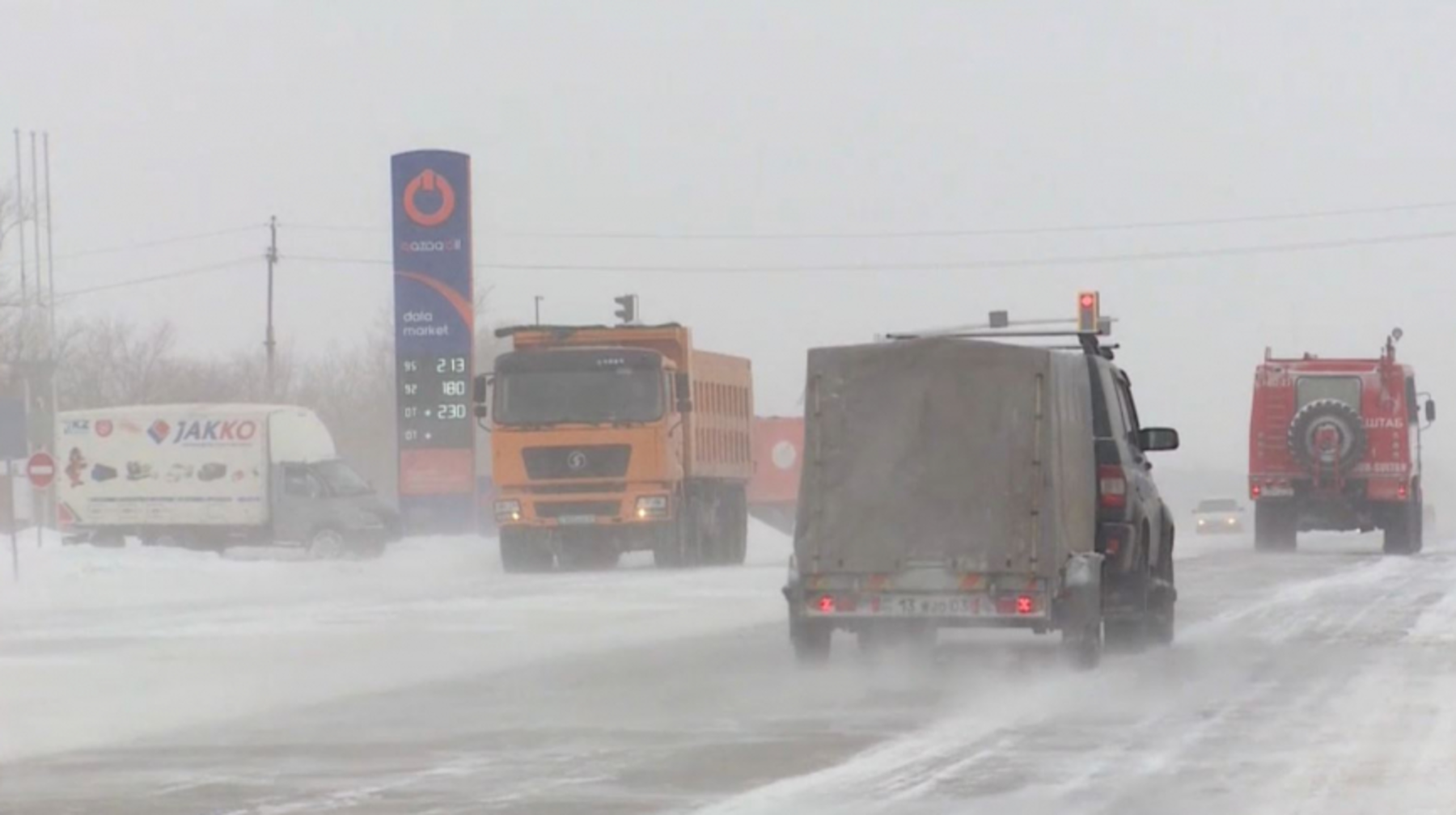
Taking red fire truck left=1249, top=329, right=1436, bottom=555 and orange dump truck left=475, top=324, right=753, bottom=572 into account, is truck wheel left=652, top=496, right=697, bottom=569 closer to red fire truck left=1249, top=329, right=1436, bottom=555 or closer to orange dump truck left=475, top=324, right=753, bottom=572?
orange dump truck left=475, top=324, right=753, bottom=572

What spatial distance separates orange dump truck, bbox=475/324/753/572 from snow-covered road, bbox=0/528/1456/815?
30.7 feet

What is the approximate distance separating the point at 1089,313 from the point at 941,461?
71.5 ft

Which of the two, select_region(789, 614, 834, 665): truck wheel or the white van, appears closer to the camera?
select_region(789, 614, 834, 665): truck wheel

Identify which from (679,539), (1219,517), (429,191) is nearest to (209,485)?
(429,191)

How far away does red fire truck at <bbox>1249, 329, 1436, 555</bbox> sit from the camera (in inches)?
1757

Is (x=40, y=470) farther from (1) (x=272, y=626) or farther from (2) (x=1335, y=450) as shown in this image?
(2) (x=1335, y=450)

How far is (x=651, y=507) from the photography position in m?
38.1

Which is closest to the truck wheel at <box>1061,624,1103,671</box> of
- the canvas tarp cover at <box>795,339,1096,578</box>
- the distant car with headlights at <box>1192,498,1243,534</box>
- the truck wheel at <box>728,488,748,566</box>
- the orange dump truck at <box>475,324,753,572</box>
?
the canvas tarp cover at <box>795,339,1096,578</box>

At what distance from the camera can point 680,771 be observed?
41.0ft

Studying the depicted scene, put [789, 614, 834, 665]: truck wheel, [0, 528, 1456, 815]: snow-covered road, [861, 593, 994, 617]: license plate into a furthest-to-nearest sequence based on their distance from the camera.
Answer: [789, 614, 834, 665]: truck wheel → [861, 593, 994, 617]: license plate → [0, 528, 1456, 815]: snow-covered road

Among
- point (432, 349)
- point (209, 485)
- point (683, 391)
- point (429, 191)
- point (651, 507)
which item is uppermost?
point (429, 191)

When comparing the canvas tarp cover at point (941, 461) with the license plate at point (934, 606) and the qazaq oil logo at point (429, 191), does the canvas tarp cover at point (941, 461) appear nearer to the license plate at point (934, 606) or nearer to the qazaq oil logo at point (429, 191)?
the license plate at point (934, 606)

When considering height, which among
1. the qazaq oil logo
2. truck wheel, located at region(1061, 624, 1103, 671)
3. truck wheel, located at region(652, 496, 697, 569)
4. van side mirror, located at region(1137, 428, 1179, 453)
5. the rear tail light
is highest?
the qazaq oil logo

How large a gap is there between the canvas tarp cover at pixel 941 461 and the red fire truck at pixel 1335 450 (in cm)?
2715
